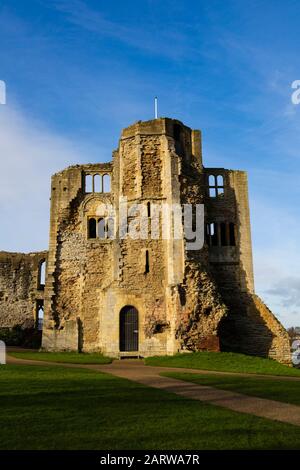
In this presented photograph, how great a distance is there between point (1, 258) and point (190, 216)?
15429 millimetres

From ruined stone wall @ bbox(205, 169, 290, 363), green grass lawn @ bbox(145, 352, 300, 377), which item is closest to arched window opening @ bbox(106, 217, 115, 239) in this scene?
ruined stone wall @ bbox(205, 169, 290, 363)

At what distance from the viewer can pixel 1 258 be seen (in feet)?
111

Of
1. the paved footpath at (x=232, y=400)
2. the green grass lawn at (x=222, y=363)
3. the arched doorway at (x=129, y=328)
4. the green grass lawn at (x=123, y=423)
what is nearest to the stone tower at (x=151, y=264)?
the arched doorway at (x=129, y=328)

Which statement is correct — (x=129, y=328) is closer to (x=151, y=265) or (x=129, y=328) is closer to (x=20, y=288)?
(x=151, y=265)

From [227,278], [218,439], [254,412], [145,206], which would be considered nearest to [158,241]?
[145,206]

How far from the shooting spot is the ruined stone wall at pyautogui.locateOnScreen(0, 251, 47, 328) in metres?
33.0

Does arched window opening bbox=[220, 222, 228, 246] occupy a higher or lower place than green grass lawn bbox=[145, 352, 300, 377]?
higher

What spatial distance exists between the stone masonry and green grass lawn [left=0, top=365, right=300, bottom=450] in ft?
39.8

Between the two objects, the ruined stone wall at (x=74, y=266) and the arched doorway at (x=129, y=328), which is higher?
the ruined stone wall at (x=74, y=266)

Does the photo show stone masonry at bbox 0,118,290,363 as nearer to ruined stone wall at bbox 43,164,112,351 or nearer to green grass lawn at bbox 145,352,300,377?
ruined stone wall at bbox 43,164,112,351

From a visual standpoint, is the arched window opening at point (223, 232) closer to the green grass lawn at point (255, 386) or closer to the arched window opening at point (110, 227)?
the arched window opening at point (110, 227)

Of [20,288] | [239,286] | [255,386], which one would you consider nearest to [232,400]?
[255,386]

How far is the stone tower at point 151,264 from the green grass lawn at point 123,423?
1215 centimetres

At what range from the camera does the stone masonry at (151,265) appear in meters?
22.7
